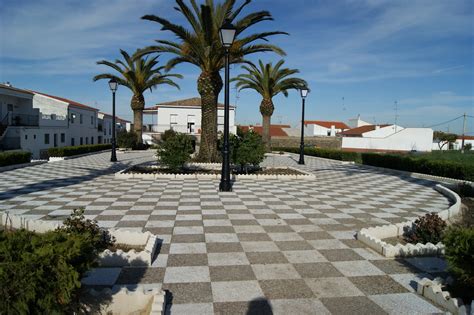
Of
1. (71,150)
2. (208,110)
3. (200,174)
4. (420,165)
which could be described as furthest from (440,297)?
(71,150)

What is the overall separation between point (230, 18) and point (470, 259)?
14994mm

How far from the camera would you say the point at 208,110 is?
55.9ft

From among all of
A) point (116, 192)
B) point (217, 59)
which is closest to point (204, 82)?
point (217, 59)

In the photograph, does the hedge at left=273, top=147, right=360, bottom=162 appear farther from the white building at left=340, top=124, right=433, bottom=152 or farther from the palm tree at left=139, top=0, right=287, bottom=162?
the white building at left=340, top=124, right=433, bottom=152

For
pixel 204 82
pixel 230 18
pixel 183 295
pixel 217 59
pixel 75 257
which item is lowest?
pixel 183 295

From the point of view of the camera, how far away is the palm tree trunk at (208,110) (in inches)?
662

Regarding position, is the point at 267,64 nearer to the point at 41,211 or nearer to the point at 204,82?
the point at 204,82

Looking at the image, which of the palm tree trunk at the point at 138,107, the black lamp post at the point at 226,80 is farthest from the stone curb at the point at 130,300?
the palm tree trunk at the point at 138,107

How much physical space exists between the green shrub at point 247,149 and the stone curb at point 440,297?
33.3 ft

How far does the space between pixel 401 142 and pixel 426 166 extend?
4464 cm

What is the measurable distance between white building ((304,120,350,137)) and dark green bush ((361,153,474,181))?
64.6 m

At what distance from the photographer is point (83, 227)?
191 inches

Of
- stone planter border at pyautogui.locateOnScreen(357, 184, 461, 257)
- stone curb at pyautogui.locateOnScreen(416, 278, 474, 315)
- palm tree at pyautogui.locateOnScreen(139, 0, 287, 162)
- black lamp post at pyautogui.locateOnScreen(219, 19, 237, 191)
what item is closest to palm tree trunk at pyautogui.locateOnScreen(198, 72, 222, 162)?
palm tree at pyautogui.locateOnScreen(139, 0, 287, 162)

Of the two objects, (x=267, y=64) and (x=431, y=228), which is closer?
(x=431, y=228)
